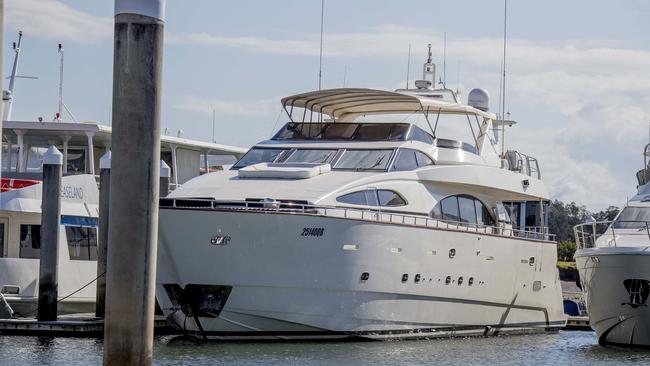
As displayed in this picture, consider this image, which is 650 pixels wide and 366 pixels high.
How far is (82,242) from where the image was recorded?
95.2ft

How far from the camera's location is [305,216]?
21.3 metres

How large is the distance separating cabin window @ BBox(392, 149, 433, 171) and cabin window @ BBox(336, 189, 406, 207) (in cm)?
85

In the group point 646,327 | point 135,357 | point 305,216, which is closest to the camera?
point 135,357

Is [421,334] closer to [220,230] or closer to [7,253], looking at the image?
[220,230]

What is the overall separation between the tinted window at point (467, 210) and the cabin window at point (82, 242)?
9.19m

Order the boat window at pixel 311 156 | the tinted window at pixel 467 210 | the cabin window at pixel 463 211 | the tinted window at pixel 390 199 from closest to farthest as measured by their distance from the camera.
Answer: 1. the tinted window at pixel 390 199
2. the boat window at pixel 311 156
3. the cabin window at pixel 463 211
4. the tinted window at pixel 467 210

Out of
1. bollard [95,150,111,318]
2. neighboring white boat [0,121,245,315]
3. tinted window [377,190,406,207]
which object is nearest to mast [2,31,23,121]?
neighboring white boat [0,121,245,315]

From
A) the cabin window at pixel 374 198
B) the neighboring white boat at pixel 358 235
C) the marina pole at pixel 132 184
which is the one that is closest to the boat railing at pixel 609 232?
the neighboring white boat at pixel 358 235

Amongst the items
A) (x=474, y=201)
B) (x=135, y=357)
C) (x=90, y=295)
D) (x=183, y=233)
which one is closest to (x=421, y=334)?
(x=474, y=201)

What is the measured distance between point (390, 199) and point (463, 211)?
3.17 metres

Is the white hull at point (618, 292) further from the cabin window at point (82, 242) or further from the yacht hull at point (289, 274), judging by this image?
the cabin window at point (82, 242)

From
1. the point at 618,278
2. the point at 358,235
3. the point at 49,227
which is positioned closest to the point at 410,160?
the point at 358,235

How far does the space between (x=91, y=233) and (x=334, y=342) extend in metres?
9.41

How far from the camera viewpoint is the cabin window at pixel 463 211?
82.8 feet
